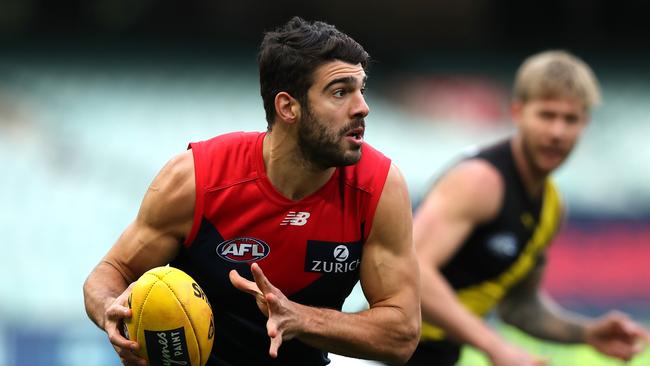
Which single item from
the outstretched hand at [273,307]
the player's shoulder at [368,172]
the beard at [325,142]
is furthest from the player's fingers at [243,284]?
the player's shoulder at [368,172]

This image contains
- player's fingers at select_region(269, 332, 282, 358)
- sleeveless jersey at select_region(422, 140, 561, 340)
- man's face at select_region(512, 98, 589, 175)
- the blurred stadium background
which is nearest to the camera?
player's fingers at select_region(269, 332, 282, 358)

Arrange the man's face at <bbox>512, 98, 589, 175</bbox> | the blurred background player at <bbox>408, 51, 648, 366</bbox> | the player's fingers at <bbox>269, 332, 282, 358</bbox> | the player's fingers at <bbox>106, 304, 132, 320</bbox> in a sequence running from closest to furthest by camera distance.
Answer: the player's fingers at <bbox>269, 332, 282, 358</bbox> < the player's fingers at <bbox>106, 304, 132, 320</bbox> < the blurred background player at <bbox>408, 51, 648, 366</bbox> < the man's face at <bbox>512, 98, 589, 175</bbox>

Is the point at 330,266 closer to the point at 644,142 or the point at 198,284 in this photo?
the point at 198,284

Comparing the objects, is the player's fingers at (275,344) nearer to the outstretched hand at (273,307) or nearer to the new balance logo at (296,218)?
the outstretched hand at (273,307)

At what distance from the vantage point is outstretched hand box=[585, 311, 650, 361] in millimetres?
7551

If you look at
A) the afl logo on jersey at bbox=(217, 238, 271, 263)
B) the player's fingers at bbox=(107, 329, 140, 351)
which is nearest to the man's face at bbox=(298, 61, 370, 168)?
the afl logo on jersey at bbox=(217, 238, 271, 263)

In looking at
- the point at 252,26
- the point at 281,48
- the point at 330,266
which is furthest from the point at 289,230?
the point at 252,26

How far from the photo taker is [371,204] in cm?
545

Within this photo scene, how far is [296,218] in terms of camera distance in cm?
548

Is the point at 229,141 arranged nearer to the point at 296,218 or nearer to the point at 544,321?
the point at 296,218

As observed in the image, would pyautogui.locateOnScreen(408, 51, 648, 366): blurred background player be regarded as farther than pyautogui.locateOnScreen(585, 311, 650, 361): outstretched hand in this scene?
No

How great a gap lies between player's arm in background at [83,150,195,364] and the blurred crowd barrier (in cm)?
652

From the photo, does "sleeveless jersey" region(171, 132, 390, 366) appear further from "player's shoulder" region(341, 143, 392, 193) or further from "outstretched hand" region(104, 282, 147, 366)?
"outstretched hand" region(104, 282, 147, 366)

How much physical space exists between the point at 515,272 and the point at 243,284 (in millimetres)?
3174
